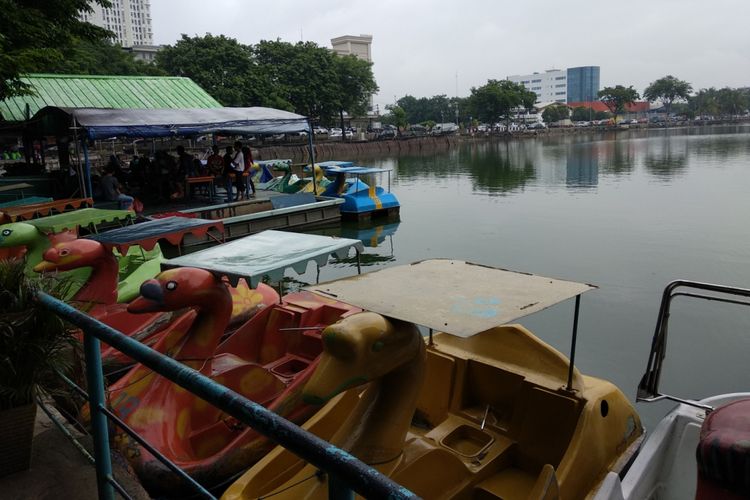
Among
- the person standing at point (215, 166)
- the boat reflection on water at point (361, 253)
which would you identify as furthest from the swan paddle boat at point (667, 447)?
the person standing at point (215, 166)

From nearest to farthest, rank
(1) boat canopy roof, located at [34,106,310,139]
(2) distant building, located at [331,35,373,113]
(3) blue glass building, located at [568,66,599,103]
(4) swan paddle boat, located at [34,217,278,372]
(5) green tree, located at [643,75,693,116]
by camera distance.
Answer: (4) swan paddle boat, located at [34,217,278,372], (1) boat canopy roof, located at [34,106,310,139], (5) green tree, located at [643,75,693,116], (2) distant building, located at [331,35,373,113], (3) blue glass building, located at [568,66,599,103]

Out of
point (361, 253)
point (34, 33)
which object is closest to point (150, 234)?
point (361, 253)

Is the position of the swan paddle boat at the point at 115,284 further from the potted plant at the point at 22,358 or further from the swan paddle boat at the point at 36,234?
the potted plant at the point at 22,358

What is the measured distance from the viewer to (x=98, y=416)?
213 cm

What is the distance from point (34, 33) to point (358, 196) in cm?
973

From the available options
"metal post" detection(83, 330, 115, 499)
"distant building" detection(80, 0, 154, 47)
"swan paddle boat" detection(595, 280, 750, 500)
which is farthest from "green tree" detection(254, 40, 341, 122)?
"distant building" detection(80, 0, 154, 47)

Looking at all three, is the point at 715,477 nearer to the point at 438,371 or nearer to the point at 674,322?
the point at 438,371

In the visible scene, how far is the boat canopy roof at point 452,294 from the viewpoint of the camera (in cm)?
302

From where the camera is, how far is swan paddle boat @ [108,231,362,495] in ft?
14.8

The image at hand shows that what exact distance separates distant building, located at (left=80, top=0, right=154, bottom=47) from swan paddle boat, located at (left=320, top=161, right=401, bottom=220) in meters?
119

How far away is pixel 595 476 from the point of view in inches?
156

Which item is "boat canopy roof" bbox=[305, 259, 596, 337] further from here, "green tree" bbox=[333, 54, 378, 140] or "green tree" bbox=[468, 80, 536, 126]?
"green tree" bbox=[468, 80, 536, 126]

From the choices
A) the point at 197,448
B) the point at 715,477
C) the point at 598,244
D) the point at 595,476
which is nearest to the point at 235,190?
the point at 598,244

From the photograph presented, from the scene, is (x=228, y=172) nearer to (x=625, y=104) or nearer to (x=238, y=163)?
(x=238, y=163)
